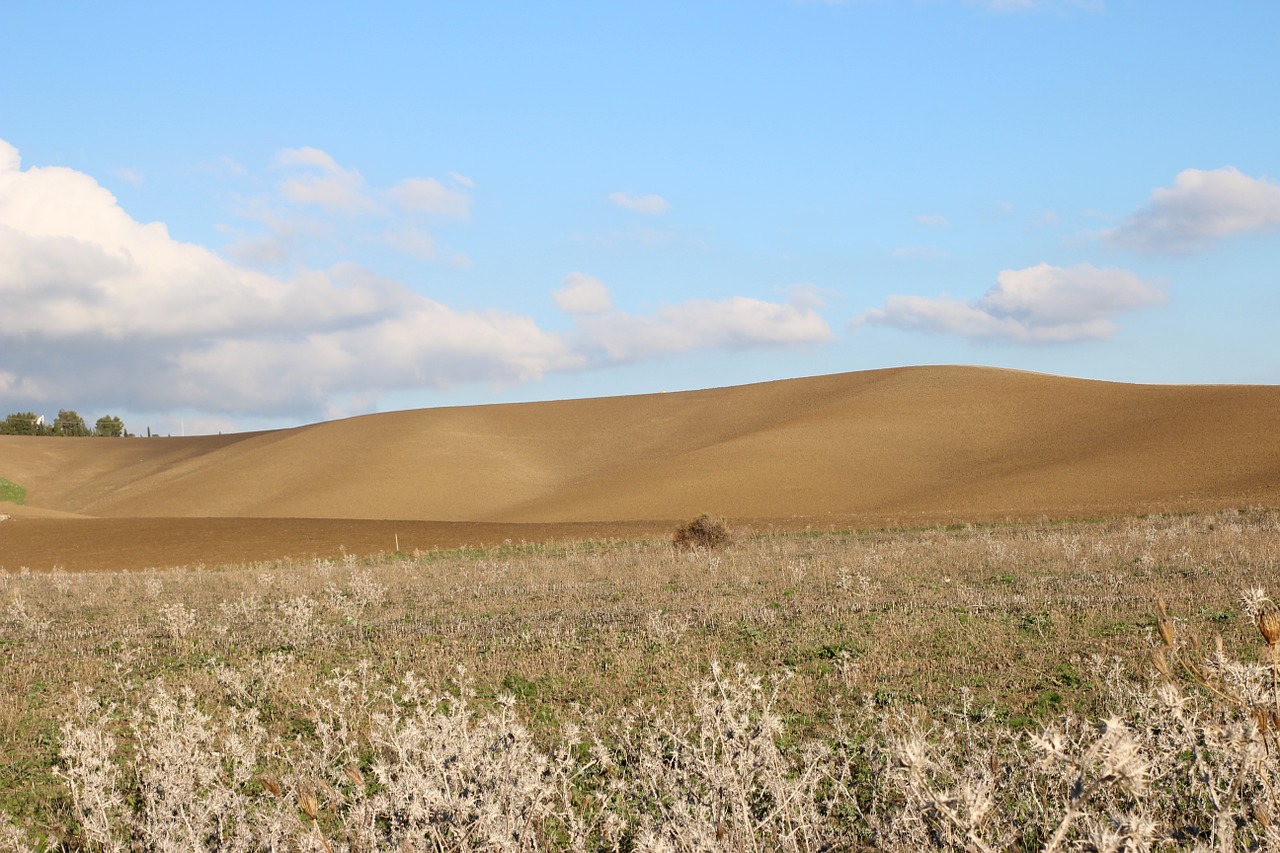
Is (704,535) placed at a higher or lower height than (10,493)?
lower

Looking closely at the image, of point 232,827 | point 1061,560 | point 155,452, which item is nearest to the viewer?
point 232,827

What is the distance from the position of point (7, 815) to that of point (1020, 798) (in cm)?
562

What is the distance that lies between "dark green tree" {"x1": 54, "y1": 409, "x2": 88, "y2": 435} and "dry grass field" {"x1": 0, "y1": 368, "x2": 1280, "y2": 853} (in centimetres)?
9565

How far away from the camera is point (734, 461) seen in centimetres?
5875

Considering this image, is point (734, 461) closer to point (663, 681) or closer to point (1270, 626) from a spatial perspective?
point (663, 681)

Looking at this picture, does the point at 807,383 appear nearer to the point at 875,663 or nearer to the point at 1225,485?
the point at 1225,485

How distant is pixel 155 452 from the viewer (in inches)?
3479

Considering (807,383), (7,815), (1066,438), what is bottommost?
(7,815)

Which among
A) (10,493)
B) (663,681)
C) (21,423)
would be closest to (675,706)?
(663,681)

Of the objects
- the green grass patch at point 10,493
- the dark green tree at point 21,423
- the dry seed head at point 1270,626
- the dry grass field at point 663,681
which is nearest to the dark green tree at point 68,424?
the dark green tree at point 21,423

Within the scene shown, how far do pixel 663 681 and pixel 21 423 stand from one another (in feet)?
440

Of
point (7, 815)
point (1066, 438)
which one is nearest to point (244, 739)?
point (7, 815)

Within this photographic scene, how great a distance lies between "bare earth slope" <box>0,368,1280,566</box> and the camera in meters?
43.2

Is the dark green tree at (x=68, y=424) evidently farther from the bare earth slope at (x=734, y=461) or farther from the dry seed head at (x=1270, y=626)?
the dry seed head at (x=1270, y=626)
